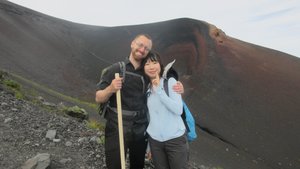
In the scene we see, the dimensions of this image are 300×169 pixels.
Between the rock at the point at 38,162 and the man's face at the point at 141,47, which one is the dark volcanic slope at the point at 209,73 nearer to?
the rock at the point at 38,162

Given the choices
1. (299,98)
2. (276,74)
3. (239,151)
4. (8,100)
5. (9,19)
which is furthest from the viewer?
(9,19)

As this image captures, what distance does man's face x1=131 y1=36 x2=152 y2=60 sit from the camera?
389cm

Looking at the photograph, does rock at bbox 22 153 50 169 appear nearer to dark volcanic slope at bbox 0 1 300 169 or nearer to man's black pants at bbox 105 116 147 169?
man's black pants at bbox 105 116 147 169

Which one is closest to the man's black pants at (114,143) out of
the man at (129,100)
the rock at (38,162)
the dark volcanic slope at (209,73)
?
the man at (129,100)

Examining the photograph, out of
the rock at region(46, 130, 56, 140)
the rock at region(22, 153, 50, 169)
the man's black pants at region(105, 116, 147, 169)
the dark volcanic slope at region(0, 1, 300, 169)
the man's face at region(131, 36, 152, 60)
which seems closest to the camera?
the man's face at region(131, 36, 152, 60)

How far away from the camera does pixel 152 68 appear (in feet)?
12.6

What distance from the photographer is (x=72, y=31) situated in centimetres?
3173

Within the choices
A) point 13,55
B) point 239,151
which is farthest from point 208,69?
point 13,55

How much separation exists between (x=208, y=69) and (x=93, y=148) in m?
17.5

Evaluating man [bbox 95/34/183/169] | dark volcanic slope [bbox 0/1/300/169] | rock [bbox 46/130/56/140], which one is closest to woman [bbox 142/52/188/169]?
man [bbox 95/34/183/169]

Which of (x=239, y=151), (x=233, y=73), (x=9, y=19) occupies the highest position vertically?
(x=9, y=19)

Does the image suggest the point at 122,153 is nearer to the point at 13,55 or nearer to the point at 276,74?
the point at 13,55

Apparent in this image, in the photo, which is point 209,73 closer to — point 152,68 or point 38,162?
point 38,162

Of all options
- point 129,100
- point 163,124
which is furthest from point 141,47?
point 163,124
